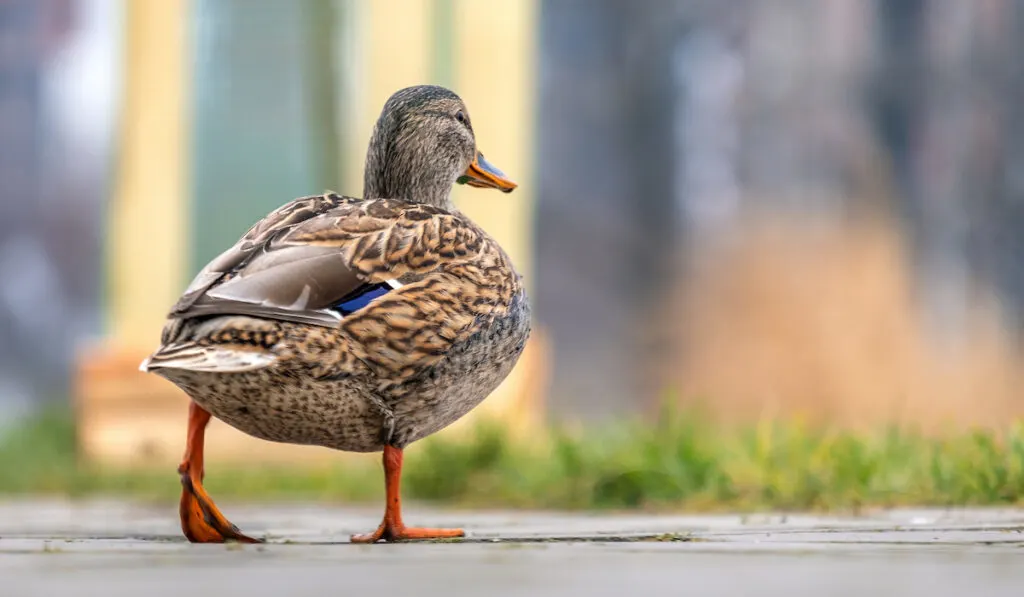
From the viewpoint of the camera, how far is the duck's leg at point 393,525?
8.93 ft

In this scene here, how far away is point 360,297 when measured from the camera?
2689mm

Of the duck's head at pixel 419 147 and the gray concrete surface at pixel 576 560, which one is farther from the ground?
the duck's head at pixel 419 147

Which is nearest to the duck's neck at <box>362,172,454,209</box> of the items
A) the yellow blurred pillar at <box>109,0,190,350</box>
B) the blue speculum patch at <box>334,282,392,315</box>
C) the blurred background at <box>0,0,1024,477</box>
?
the blue speculum patch at <box>334,282,392,315</box>

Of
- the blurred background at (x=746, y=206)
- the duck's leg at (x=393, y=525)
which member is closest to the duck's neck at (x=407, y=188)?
the duck's leg at (x=393, y=525)

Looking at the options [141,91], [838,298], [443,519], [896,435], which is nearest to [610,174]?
[838,298]

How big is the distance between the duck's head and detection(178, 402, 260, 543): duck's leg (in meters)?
0.79

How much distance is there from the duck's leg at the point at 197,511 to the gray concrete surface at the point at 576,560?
0.06 m

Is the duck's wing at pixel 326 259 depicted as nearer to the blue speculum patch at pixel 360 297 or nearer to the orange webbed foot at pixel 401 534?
the blue speculum patch at pixel 360 297

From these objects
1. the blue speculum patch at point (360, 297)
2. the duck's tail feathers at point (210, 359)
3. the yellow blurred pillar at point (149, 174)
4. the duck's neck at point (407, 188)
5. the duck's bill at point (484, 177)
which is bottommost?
the duck's tail feathers at point (210, 359)

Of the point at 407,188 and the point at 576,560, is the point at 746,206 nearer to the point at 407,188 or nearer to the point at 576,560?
the point at 407,188

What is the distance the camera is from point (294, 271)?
2.63 meters

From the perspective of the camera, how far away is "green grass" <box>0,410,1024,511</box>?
11.8ft

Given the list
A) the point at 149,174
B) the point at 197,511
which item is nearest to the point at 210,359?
the point at 197,511

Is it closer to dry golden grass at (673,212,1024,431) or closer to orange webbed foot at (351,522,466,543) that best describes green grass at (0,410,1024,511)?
orange webbed foot at (351,522,466,543)
